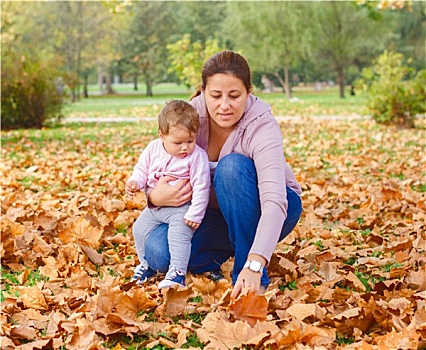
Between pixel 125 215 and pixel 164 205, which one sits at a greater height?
pixel 164 205

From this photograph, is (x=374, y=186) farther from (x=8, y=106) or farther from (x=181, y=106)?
(x=8, y=106)

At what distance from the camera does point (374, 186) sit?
21.8 feet

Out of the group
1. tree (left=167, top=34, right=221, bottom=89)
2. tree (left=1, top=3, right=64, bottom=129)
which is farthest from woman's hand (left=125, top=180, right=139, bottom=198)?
tree (left=167, top=34, right=221, bottom=89)

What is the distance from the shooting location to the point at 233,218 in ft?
10.3

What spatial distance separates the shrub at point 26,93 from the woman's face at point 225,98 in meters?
12.7

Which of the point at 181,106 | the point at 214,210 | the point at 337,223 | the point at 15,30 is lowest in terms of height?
the point at 337,223

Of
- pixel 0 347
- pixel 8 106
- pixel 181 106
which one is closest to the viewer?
pixel 0 347

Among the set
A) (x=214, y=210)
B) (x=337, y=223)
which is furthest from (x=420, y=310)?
A: (x=337, y=223)

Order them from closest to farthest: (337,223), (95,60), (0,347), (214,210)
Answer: (0,347), (214,210), (337,223), (95,60)

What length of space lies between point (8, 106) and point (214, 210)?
42.2 feet

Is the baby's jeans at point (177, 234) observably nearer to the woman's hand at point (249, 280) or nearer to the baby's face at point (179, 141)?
the baby's face at point (179, 141)

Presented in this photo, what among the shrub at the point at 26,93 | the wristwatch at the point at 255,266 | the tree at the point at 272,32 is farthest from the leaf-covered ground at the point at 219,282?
the tree at the point at 272,32

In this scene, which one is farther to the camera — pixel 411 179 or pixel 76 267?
pixel 411 179

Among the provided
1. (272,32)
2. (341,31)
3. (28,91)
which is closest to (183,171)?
(28,91)
